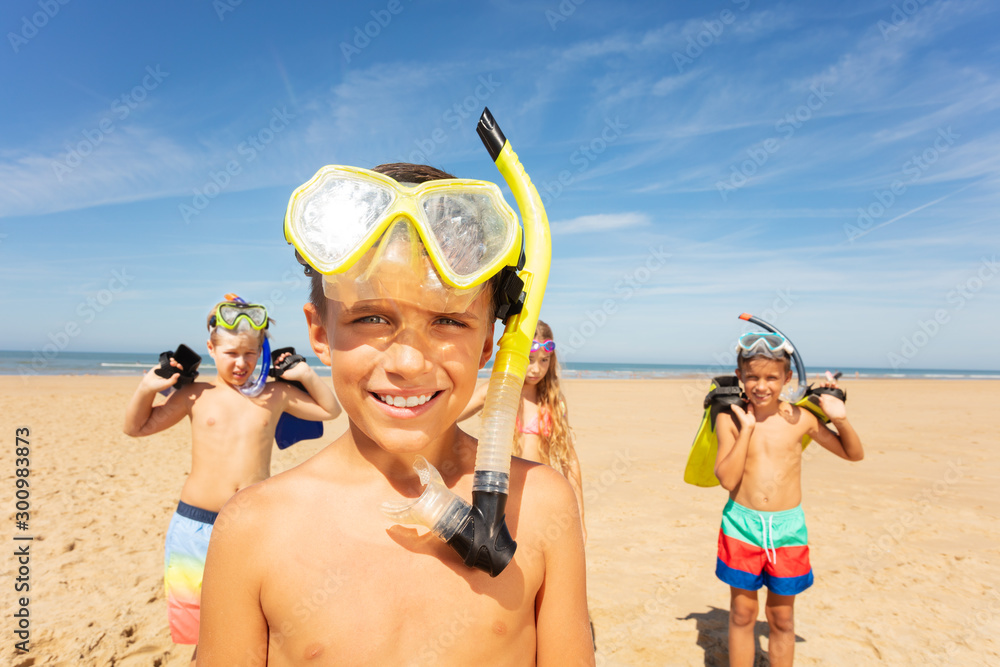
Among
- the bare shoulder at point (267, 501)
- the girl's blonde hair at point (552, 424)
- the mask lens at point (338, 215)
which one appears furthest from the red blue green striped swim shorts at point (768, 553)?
the mask lens at point (338, 215)

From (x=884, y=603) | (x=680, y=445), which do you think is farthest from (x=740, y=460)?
(x=680, y=445)

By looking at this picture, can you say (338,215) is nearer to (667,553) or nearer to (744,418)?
(744,418)

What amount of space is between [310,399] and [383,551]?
3193mm

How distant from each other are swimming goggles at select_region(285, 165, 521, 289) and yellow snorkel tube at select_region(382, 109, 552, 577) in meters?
0.08

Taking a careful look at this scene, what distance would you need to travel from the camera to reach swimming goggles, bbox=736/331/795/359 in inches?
153

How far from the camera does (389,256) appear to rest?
1.32 metres

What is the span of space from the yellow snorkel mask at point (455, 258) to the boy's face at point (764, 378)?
303cm

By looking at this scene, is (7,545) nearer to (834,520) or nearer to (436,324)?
(436,324)

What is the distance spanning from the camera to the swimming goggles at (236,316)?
3.99m

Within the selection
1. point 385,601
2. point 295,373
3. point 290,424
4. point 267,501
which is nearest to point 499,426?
point 385,601

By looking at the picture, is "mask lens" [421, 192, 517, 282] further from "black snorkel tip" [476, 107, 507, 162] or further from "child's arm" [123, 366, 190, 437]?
"child's arm" [123, 366, 190, 437]

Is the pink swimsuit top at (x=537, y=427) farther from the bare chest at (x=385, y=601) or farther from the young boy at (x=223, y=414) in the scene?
the bare chest at (x=385, y=601)

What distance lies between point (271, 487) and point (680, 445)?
12055mm

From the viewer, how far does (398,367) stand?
1.30 metres
